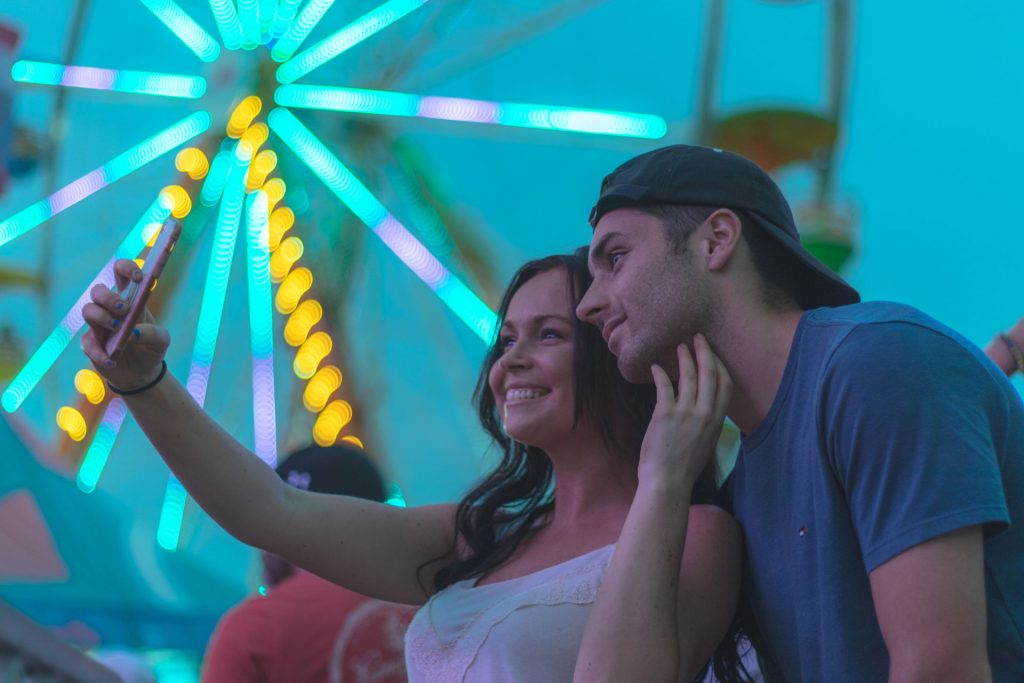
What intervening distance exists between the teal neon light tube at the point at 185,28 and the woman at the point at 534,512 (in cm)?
656

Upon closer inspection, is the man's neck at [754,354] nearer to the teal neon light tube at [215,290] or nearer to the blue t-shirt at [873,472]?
the blue t-shirt at [873,472]

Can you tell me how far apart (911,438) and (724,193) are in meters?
0.49

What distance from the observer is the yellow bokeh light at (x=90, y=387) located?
756 cm

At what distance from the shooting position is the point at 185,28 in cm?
844

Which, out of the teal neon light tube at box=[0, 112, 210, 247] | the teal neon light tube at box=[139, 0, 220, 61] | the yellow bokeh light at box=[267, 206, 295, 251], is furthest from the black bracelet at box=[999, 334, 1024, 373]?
the teal neon light tube at box=[139, 0, 220, 61]

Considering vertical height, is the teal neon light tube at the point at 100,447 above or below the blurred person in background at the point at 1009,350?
above

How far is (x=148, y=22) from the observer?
29.8ft

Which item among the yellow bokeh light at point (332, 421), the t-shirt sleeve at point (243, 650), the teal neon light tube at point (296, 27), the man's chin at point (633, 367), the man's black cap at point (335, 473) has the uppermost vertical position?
the teal neon light tube at point (296, 27)

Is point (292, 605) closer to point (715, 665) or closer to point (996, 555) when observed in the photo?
point (715, 665)

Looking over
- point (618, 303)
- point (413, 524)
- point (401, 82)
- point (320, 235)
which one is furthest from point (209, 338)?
point (618, 303)

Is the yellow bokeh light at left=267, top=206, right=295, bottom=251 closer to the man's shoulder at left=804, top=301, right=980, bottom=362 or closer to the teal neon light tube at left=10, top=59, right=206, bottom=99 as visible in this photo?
the teal neon light tube at left=10, top=59, right=206, bottom=99

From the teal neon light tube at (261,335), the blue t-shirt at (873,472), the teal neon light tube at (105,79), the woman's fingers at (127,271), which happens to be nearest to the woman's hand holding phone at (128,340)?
the woman's fingers at (127,271)

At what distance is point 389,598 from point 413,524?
125 millimetres

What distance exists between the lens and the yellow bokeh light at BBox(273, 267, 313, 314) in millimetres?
8078
